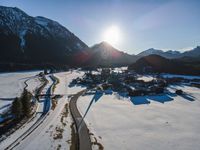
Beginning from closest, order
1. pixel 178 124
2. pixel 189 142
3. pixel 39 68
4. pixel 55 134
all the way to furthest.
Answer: pixel 189 142 < pixel 55 134 < pixel 178 124 < pixel 39 68

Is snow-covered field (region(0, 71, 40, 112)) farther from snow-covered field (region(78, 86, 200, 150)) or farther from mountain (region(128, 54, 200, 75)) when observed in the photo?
mountain (region(128, 54, 200, 75))

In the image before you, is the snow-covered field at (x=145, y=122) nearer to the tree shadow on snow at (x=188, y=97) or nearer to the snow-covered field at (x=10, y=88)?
the tree shadow on snow at (x=188, y=97)

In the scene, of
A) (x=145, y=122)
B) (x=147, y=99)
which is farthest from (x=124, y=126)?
(x=147, y=99)

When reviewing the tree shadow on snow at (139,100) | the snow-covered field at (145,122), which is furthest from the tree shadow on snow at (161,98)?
the tree shadow on snow at (139,100)

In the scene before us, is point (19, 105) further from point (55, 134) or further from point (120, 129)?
point (120, 129)

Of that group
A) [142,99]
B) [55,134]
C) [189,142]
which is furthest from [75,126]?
[142,99]
